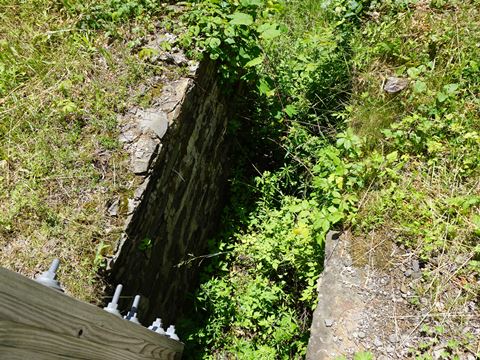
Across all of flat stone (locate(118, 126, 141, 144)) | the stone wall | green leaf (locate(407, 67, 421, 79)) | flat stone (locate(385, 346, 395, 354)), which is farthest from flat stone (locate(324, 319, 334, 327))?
green leaf (locate(407, 67, 421, 79))

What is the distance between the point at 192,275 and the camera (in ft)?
13.2

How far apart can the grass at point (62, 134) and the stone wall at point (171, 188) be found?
0.14m

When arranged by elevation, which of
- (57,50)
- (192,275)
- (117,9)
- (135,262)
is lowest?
(135,262)

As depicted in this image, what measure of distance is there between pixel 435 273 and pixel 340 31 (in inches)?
110

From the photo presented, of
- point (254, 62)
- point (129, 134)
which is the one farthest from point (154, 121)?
point (254, 62)

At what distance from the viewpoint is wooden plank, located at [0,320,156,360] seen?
1.08 m

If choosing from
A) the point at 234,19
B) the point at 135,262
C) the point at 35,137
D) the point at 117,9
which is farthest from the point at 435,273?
the point at 117,9

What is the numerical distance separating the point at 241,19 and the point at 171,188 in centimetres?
135

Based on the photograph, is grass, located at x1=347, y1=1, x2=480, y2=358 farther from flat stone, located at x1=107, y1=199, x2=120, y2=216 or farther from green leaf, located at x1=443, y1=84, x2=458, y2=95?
flat stone, located at x1=107, y1=199, x2=120, y2=216

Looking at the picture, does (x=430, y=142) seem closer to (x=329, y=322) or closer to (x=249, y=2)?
(x=329, y=322)

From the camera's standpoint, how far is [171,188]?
3.33m

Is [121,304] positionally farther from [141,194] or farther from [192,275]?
[192,275]

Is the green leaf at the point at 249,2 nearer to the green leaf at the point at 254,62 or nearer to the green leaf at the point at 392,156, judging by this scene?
the green leaf at the point at 254,62

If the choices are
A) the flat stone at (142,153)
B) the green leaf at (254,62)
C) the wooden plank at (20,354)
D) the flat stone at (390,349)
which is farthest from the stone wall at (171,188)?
the flat stone at (390,349)
